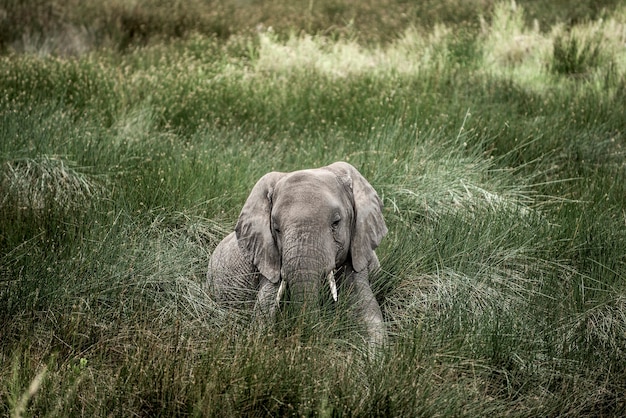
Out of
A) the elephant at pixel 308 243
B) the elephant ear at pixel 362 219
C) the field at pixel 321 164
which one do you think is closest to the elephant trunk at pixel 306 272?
the elephant at pixel 308 243

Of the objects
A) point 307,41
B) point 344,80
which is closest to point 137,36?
point 307,41

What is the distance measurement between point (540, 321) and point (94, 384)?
241 centimetres

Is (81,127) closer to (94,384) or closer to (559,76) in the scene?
(94,384)

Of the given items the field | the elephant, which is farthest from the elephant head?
the field

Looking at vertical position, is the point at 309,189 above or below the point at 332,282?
above

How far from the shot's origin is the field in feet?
13.3

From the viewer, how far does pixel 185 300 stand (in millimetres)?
5312

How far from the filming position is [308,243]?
14.5 ft

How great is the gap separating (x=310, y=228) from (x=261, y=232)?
1.37 feet

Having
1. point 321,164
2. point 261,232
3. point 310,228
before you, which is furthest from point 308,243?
point 321,164

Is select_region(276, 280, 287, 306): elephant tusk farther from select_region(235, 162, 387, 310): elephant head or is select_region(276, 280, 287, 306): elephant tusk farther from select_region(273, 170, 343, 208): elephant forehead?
select_region(273, 170, 343, 208): elephant forehead

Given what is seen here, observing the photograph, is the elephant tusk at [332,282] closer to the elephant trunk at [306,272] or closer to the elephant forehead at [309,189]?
the elephant trunk at [306,272]

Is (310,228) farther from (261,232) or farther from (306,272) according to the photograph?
(261,232)

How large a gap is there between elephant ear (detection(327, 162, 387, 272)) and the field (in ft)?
1.06
